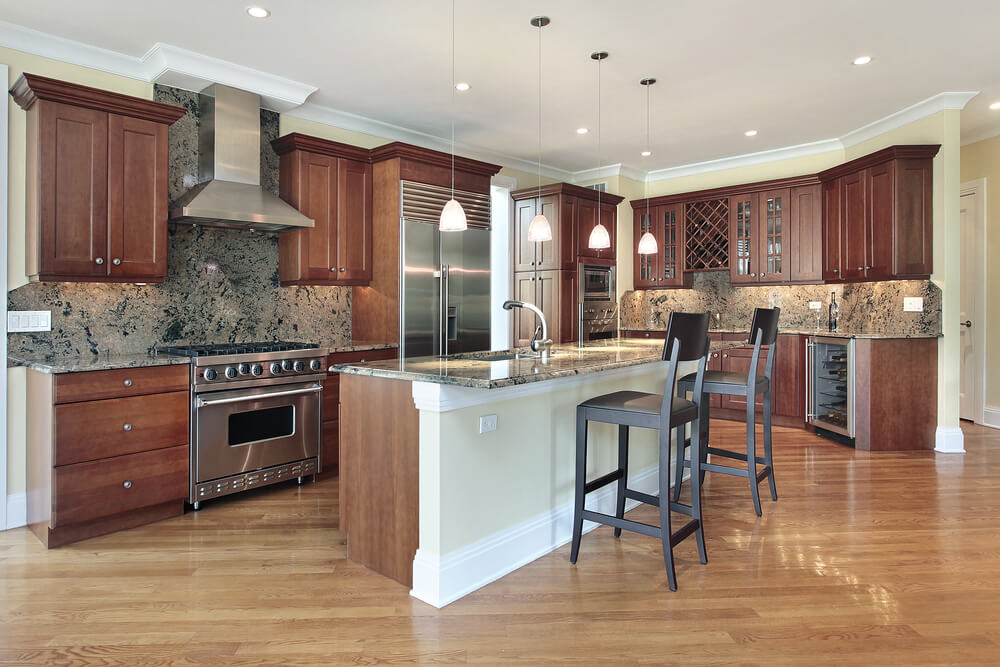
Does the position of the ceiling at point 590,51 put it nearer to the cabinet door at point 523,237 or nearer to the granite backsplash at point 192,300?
the granite backsplash at point 192,300

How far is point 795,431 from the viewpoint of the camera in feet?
19.1

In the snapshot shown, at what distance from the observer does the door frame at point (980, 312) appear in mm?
5965

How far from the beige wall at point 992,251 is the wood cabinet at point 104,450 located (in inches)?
272

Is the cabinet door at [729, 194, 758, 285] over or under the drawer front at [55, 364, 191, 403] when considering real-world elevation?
over

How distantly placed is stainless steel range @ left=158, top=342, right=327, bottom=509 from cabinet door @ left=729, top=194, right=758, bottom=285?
4557 millimetres

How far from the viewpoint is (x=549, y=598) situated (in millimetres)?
2469

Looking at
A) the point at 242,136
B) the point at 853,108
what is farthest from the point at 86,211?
the point at 853,108

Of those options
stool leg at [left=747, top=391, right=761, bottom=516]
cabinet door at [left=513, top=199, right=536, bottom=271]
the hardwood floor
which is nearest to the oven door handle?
the hardwood floor

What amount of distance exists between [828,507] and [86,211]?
453 cm

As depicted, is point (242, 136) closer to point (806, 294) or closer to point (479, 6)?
point (479, 6)

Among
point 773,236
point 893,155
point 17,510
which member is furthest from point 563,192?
point 17,510

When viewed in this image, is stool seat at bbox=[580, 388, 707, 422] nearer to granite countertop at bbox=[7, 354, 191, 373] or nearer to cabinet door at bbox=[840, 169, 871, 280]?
granite countertop at bbox=[7, 354, 191, 373]

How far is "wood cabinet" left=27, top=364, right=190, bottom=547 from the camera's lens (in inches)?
120

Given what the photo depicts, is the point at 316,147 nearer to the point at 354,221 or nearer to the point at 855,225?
the point at 354,221
